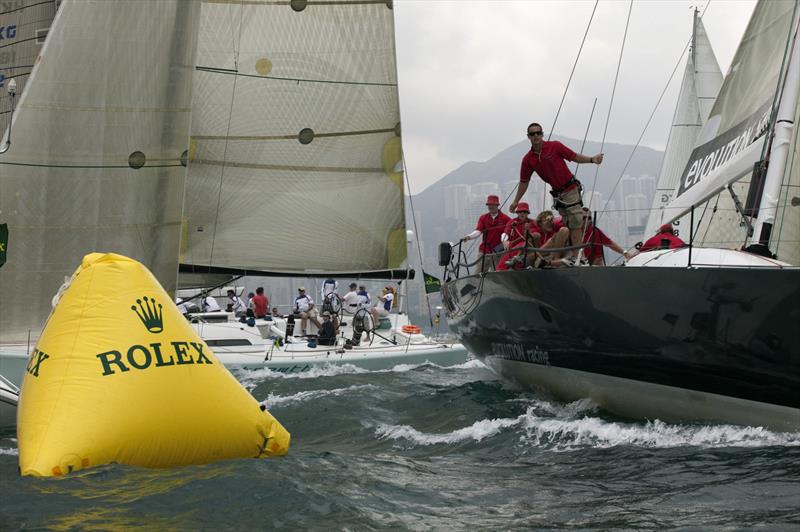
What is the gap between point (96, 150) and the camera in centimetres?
Answer: 1235

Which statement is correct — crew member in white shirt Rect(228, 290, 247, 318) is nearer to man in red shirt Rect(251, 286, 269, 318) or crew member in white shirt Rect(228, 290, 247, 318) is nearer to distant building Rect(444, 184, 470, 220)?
man in red shirt Rect(251, 286, 269, 318)

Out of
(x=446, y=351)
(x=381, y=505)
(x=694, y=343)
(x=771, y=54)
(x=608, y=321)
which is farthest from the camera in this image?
(x=446, y=351)

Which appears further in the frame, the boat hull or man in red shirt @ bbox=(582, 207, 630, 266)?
the boat hull

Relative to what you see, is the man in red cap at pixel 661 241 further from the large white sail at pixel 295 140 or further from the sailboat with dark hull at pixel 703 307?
the large white sail at pixel 295 140

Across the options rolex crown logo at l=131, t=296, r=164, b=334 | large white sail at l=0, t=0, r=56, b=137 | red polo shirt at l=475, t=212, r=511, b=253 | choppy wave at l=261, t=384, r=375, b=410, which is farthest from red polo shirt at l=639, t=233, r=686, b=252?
large white sail at l=0, t=0, r=56, b=137

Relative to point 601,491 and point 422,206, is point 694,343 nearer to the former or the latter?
point 601,491

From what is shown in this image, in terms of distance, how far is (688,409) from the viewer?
7590 mm

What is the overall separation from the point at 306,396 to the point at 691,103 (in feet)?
52.1

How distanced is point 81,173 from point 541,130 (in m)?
6.14

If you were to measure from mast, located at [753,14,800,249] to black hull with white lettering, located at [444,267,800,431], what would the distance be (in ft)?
4.11

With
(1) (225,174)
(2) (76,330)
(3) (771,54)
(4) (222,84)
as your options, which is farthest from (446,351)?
(2) (76,330)

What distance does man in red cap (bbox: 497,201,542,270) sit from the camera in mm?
9758

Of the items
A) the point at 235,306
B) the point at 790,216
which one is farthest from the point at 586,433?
the point at 235,306

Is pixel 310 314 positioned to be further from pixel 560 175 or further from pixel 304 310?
pixel 560 175
